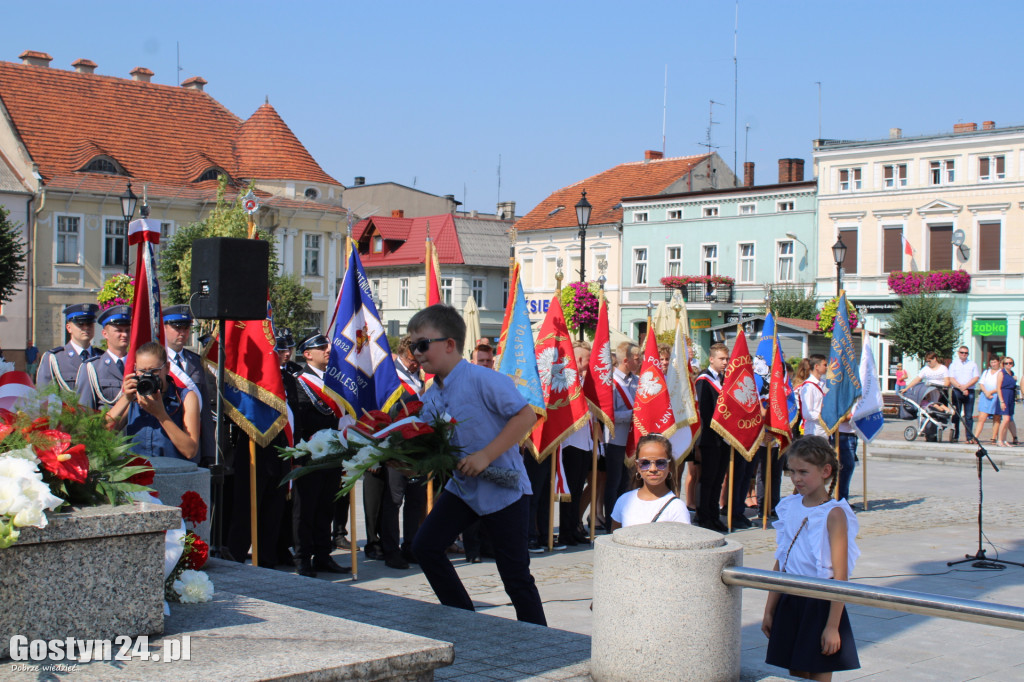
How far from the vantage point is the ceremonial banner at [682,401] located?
39.9ft

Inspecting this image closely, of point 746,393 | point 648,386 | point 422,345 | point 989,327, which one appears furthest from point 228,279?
point 989,327

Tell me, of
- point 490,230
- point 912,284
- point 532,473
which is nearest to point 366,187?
point 490,230

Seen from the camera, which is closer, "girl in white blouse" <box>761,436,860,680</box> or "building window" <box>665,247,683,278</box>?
"girl in white blouse" <box>761,436,860,680</box>

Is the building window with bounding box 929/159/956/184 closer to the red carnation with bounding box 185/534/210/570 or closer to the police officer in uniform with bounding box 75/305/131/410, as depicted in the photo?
the police officer in uniform with bounding box 75/305/131/410

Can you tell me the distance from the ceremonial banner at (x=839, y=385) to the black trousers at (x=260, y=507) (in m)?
7.42

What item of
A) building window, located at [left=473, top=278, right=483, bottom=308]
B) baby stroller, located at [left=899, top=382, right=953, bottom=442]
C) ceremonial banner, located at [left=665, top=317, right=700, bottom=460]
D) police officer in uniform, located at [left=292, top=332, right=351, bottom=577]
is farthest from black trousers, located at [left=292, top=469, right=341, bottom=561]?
building window, located at [left=473, top=278, right=483, bottom=308]

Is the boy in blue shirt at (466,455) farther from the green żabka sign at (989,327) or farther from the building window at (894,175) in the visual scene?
the building window at (894,175)

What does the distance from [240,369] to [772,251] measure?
145 ft

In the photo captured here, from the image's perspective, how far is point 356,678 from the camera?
4.19 m

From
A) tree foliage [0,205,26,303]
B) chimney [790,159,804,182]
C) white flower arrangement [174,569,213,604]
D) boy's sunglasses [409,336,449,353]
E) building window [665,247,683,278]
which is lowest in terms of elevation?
white flower arrangement [174,569,213,604]

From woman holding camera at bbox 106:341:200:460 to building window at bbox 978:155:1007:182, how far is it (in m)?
43.2

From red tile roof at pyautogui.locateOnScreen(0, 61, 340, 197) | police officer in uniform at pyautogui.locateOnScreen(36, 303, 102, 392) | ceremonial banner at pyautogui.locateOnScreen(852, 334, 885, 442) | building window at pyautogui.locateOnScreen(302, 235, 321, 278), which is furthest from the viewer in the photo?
building window at pyautogui.locateOnScreen(302, 235, 321, 278)

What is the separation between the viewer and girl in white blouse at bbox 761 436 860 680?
499cm

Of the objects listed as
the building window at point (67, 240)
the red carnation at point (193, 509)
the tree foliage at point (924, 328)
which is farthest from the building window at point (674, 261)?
the red carnation at point (193, 509)
